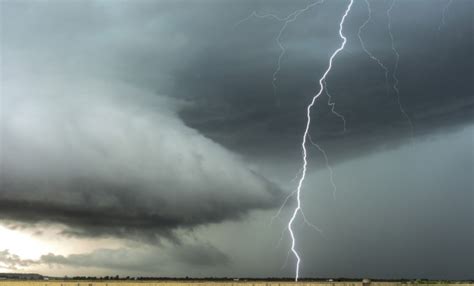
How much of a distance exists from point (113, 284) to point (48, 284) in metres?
9.75

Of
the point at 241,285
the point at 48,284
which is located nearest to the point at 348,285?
the point at 241,285

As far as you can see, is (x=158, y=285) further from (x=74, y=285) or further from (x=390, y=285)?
(x=390, y=285)

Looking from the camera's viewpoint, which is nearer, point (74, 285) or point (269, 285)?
point (74, 285)

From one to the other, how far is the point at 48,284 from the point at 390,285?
4384 centimetres

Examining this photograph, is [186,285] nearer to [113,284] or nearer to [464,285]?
[113,284]

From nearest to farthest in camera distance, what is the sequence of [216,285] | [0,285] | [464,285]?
[464,285] < [0,285] < [216,285]

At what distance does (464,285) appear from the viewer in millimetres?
65062

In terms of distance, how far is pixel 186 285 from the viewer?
241 ft

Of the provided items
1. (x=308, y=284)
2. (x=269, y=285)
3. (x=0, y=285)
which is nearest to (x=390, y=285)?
(x=308, y=284)

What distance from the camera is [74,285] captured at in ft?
237

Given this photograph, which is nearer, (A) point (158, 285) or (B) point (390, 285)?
(B) point (390, 285)

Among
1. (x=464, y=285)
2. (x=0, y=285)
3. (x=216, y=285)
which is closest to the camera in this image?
(x=464, y=285)

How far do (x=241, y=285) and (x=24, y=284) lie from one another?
27.6m

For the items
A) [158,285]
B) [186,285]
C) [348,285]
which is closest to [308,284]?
[348,285]
